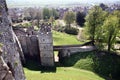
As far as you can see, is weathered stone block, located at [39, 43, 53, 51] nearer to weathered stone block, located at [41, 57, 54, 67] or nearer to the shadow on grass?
weathered stone block, located at [41, 57, 54, 67]

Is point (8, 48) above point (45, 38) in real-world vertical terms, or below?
above

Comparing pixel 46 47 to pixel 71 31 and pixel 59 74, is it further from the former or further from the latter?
pixel 71 31

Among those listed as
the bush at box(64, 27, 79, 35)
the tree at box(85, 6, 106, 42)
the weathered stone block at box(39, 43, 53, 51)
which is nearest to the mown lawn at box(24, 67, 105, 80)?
the weathered stone block at box(39, 43, 53, 51)

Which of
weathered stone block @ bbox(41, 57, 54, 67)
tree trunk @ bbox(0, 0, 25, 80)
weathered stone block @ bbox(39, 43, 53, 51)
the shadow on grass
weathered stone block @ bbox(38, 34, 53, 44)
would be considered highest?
tree trunk @ bbox(0, 0, 25, 80)

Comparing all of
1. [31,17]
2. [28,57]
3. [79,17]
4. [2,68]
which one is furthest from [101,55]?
[31,17]

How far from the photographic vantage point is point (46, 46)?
41.0 meters

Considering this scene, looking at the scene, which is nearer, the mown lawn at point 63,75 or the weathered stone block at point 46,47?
the mown lawn at point 63,75

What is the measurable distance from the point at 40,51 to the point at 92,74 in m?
10.9

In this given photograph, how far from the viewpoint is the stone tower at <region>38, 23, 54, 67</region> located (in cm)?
4030

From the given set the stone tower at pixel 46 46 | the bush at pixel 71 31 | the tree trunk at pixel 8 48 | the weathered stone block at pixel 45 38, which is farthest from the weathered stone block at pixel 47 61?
the bush at pixel 71 31

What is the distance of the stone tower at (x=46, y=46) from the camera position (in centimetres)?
4030

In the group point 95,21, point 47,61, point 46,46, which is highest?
point 95,21

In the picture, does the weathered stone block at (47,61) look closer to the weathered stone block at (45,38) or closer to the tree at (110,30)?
the weathered stone block at (45,38)

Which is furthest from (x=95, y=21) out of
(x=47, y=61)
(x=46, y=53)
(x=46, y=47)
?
(x=47, y=61)
